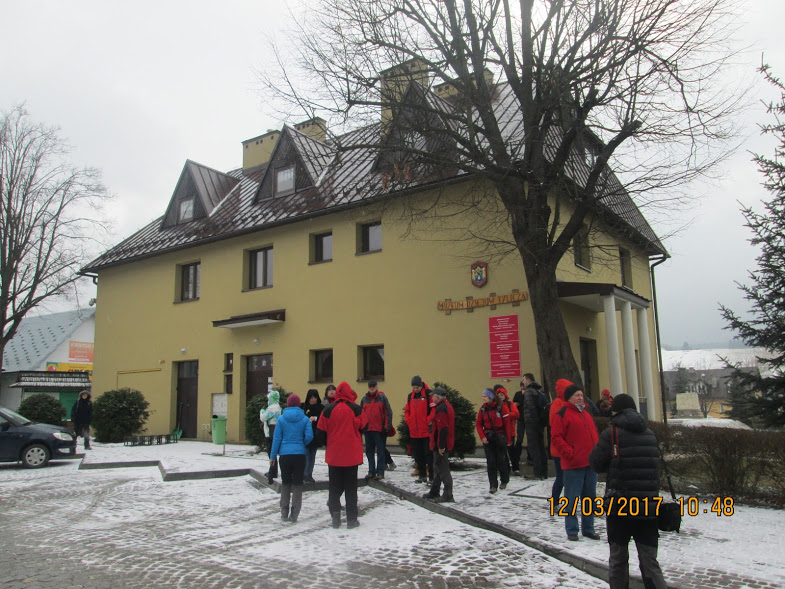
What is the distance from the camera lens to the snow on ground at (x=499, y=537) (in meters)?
6.12

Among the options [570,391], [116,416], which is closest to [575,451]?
[570,391]

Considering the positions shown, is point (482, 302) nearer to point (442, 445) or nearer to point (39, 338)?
point (442, 445)

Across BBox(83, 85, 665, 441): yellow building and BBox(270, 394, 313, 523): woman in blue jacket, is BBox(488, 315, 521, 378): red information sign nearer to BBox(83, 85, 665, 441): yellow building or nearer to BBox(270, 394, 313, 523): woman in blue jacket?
BBox(83, 85, 665, 441): yellow building

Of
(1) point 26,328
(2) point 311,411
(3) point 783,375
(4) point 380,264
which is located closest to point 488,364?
(4) point 380,264

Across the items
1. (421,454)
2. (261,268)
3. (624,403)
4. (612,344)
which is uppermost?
(261,268)

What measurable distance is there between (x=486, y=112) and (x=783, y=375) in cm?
1082

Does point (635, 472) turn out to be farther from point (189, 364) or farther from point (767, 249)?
point (189, 364)

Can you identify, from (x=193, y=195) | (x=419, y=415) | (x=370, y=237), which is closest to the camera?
(x=419, y=415)

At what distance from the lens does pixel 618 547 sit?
508 cm

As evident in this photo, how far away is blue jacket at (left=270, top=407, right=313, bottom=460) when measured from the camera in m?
8.42

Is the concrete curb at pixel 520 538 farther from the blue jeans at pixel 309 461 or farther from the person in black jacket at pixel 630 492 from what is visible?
the blue jeans at pixel 309 461

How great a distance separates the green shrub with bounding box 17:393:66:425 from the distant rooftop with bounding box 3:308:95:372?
13.7 metres

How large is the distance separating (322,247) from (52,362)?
23.2 meters
